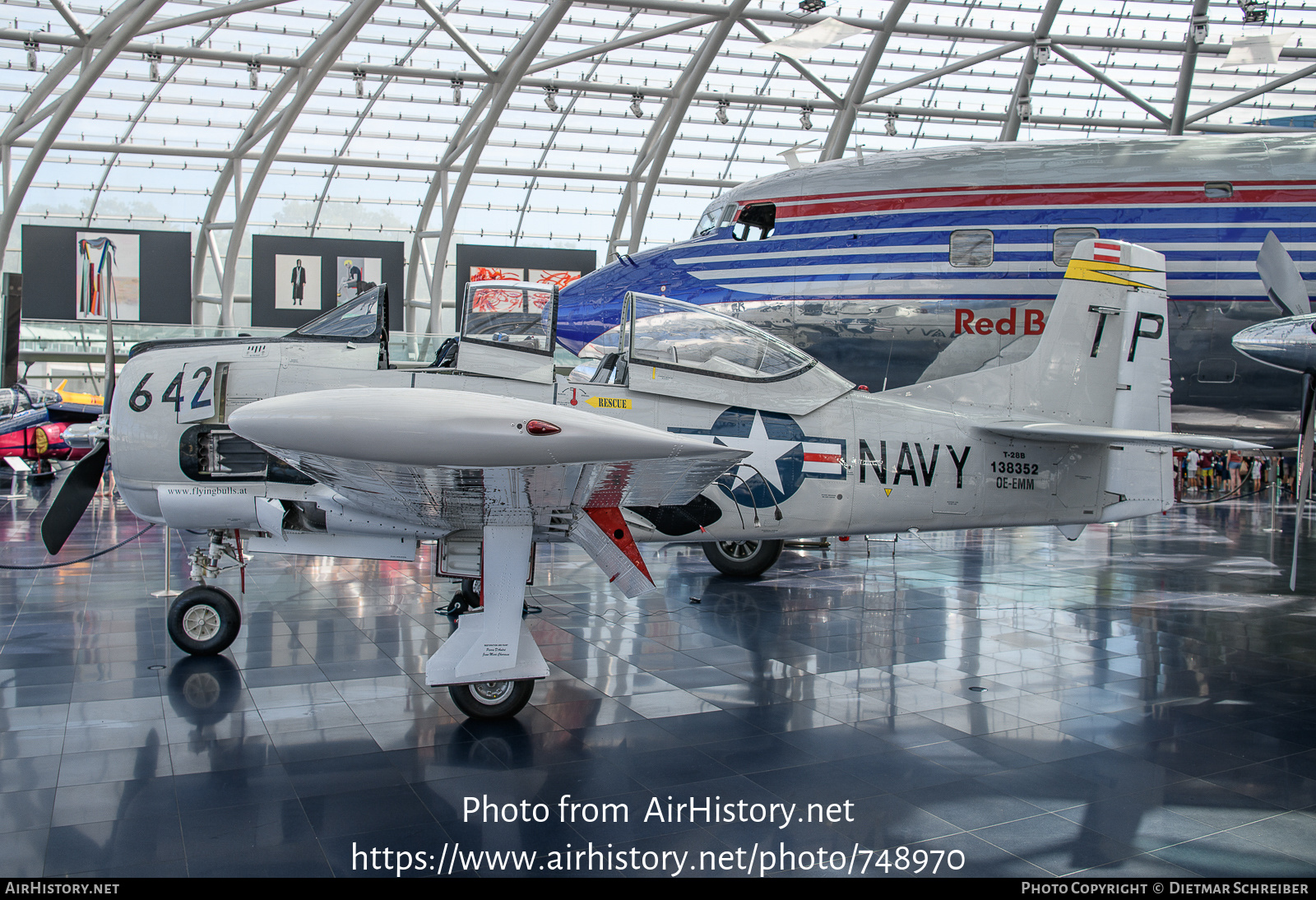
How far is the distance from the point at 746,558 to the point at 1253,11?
2111 centimetres

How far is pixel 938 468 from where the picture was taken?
7.23 m

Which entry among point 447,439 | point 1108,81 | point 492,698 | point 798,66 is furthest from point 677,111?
point 447,439

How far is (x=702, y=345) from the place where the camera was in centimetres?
682

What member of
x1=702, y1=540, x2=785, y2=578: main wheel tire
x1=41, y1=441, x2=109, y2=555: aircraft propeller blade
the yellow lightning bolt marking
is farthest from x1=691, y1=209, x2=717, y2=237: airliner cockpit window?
x1=41, y1=441, x2=109, y2=555: aircraft propeller blade

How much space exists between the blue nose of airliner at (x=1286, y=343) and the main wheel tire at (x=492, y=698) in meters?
7.44

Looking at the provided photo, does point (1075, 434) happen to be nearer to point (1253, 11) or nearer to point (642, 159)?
point (1253, 11)

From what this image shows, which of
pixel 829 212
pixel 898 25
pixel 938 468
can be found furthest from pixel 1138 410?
pixel 898 25

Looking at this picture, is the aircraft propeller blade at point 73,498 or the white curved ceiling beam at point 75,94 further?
the white curved ceiling beam at point 75,94

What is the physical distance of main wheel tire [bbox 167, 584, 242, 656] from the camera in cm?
680

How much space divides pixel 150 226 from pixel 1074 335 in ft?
104

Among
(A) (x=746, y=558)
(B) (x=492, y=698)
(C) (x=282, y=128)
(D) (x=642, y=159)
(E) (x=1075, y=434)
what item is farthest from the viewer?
(D) (x=642, y=159)

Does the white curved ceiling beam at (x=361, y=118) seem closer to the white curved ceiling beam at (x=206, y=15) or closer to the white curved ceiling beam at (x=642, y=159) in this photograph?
the white curved ceiling beam at (x=206, y=15)

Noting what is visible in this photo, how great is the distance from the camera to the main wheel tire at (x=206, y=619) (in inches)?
268

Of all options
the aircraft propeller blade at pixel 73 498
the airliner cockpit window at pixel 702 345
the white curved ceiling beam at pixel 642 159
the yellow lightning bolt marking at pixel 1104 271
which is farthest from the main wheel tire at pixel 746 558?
the white curved ceiling beam at pixel 642 159
